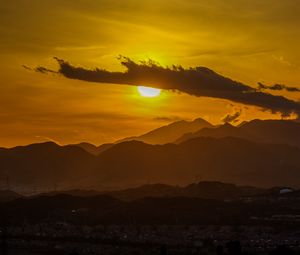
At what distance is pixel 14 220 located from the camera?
142 meters

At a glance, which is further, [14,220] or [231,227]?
[14,220]

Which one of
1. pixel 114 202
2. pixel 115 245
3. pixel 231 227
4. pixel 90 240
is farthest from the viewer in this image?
pixel 114 202

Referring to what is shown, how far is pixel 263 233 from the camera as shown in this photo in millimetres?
118875

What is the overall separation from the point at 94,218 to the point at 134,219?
788cm

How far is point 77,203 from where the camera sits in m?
165

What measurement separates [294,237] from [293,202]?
202 ft

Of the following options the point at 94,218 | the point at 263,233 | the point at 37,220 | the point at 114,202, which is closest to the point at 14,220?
the point at 37,220

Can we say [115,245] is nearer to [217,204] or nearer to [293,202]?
[217,204]

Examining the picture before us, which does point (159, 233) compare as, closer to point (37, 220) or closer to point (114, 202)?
point (37, 220)

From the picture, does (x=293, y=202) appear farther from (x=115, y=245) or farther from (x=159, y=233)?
(x=115, y=245)

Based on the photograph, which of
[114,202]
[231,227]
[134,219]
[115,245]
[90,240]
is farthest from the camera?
[114,202]

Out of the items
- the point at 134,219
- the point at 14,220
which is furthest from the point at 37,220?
the point at 134,219

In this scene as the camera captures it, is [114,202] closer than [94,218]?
No

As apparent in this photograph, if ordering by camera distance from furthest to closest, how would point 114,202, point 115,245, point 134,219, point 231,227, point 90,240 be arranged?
point 114,202
point 134,219
point 231,227
point 90,240
point 115,245
